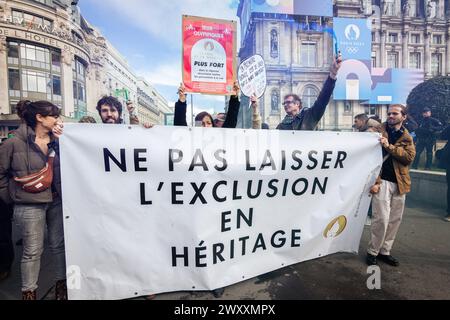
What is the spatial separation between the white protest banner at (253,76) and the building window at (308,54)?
36.0 meters

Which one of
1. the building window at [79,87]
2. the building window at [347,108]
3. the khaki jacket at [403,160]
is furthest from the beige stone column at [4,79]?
the building window at [347,108]

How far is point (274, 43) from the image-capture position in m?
35.0

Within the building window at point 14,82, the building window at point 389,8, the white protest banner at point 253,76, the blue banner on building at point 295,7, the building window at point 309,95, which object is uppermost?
the building window at point 389,8

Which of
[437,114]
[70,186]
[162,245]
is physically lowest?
[162,245]

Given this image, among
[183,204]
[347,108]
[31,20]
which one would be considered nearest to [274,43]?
[347,108]

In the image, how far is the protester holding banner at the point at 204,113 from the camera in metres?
2.90

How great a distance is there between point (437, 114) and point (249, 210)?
9490mm

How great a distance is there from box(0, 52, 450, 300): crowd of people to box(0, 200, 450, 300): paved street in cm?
20

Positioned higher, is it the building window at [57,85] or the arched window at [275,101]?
the building window at [57,85]

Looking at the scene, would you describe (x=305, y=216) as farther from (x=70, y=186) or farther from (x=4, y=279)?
(x=4, y=279)

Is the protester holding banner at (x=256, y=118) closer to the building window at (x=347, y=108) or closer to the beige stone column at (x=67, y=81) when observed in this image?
the building window at (x=347, y=108)

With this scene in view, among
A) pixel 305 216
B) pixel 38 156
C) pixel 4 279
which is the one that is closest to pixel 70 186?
pixel 38 156
